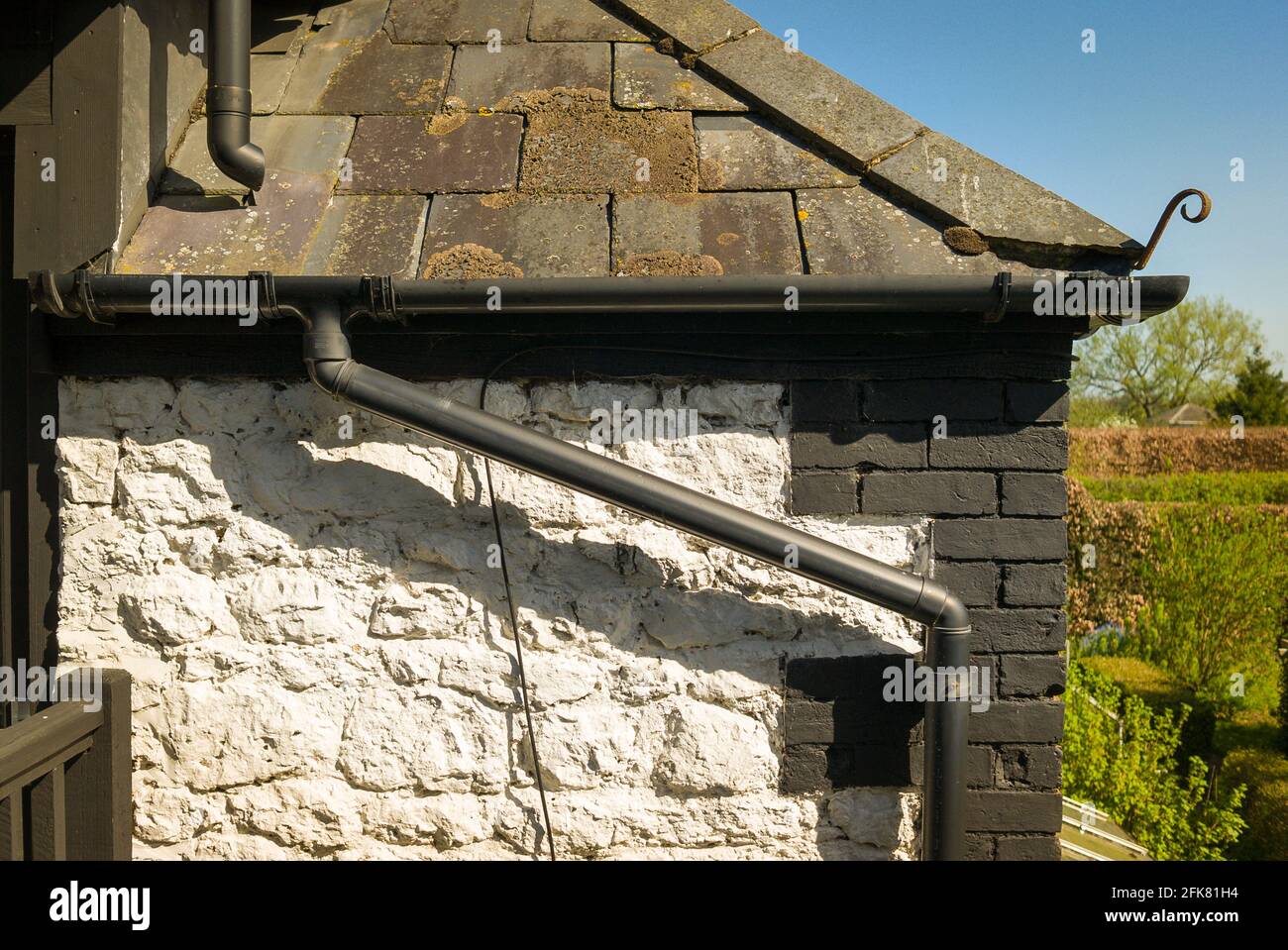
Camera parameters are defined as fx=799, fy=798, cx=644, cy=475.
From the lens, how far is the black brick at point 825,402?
2287 mm

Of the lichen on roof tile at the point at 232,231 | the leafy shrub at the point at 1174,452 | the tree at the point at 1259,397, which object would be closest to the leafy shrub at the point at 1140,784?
the lichen on roof tile at the point at 232,231

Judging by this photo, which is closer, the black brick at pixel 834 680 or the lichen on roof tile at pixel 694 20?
the black brick at pixel 834 680

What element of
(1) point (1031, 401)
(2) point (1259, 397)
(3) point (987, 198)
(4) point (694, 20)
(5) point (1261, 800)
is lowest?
(5) point (1261, 800)

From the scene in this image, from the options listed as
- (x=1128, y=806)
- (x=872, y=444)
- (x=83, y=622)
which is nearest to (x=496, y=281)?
(x=872, y=444)

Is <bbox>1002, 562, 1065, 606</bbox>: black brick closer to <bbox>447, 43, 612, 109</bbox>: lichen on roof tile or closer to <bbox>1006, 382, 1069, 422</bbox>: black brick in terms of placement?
<bbox>1006, 382, 1069, 422</bbox>: black brick

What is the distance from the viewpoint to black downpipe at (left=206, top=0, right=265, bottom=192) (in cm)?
225

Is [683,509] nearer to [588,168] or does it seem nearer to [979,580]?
[979,580]

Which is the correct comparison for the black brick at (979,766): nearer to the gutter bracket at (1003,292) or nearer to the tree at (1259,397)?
the gutter bracket at (1003,292)

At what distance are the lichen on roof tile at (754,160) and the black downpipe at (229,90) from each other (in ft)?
4.34

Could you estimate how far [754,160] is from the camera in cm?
243

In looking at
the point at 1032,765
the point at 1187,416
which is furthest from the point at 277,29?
the point at 1187,416

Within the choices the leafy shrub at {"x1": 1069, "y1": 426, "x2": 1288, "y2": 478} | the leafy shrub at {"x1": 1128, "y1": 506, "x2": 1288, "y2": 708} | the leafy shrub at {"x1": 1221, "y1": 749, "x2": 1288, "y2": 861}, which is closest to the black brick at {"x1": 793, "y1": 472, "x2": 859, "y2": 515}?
the leafy shrub at {"x1": 1221, "y1": 749, "x2": 1288, "y2": 861}

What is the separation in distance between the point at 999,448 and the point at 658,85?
5.10 ft

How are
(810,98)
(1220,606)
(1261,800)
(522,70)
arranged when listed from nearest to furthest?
(810,98) → (522,70) → (1261,800) → (1220,606)
